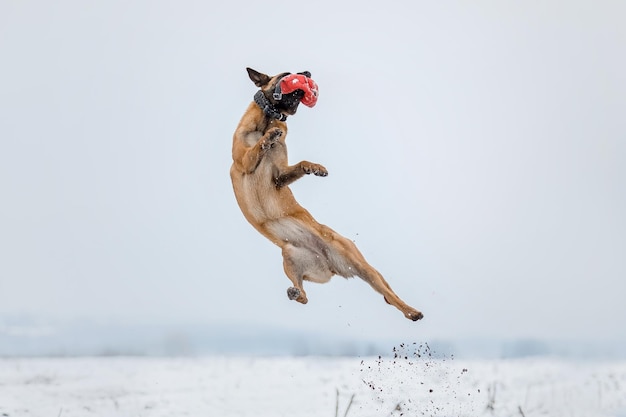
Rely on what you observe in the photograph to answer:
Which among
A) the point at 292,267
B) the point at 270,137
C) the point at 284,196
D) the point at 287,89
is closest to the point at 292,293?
the point at 292,267

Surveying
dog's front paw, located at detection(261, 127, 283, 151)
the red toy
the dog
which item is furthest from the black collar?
dog's front paw, located at detection(261, 127, 283, 151)

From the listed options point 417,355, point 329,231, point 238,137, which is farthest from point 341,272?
point 238,137

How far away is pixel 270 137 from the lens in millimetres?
8305

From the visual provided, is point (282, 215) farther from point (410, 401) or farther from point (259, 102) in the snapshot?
point (410, 401)

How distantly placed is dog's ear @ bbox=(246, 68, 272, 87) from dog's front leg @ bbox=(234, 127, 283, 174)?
69cm

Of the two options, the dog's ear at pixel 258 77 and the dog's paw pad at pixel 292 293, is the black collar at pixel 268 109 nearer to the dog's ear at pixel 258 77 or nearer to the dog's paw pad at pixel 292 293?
the dog's ear at pixel 258 77

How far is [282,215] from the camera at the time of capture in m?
9.27

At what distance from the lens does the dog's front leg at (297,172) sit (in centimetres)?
847

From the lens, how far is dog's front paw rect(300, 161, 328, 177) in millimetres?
8445

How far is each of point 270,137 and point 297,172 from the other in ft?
1.89

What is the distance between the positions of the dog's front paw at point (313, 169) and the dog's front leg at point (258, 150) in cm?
38

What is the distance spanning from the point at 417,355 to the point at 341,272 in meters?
1.19

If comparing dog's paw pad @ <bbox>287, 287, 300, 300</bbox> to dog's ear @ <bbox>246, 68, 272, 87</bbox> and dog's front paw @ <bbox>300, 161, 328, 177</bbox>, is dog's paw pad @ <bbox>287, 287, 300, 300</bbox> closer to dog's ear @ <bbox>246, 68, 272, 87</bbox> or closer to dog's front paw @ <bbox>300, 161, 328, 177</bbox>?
dog's front paw @ <bbox>300, 161, 328, 177</bbox>

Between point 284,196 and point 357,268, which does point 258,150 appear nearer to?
point 284,196
